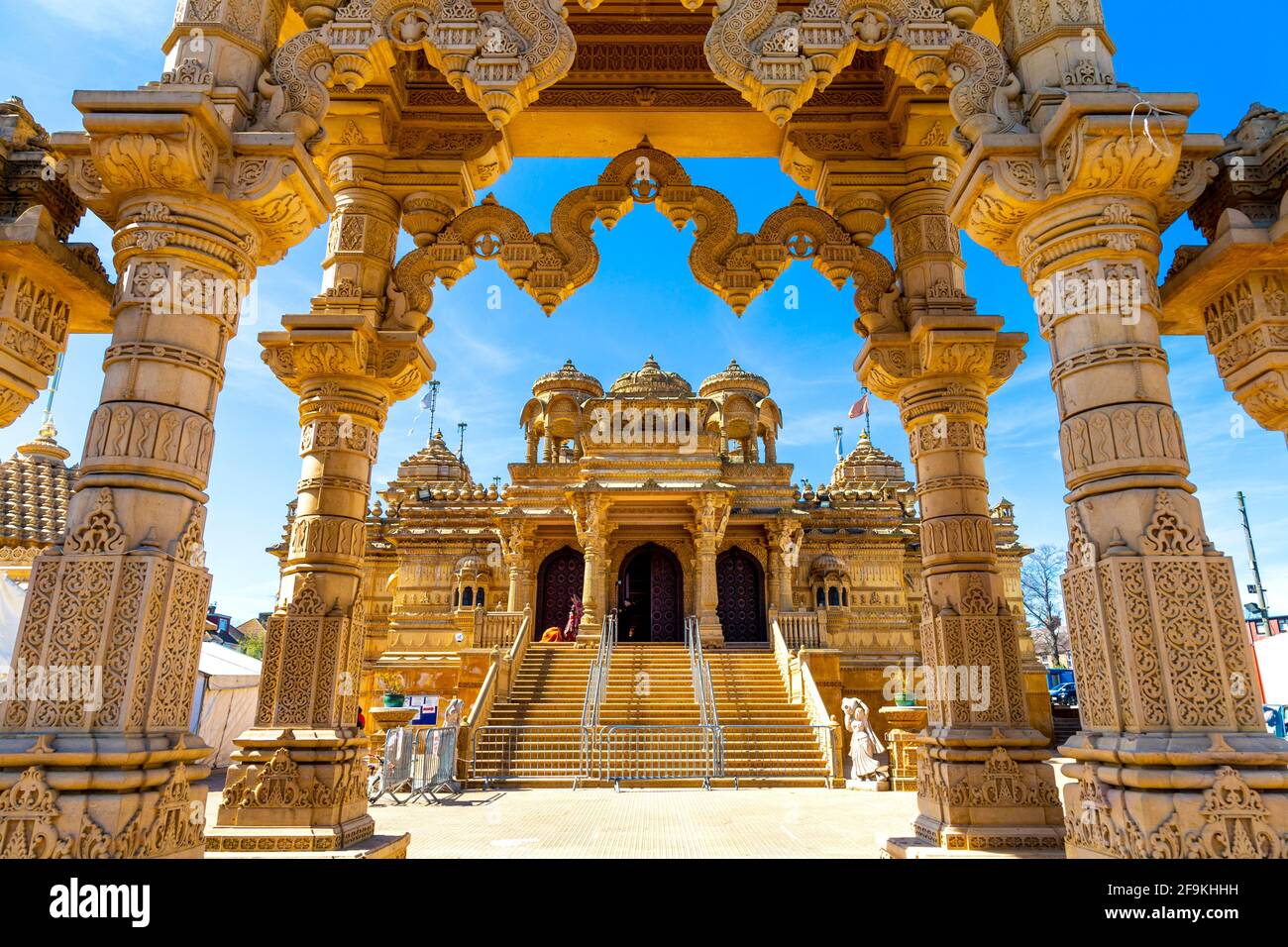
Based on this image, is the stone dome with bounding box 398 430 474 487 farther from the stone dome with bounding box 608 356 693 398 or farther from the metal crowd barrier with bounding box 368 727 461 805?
the metal crowd barrier with bounding box 368 727 461 805

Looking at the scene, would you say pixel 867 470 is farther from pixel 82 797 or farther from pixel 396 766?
pixel 82 797

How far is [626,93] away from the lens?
7352 mm

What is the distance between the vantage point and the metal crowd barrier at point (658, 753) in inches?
533

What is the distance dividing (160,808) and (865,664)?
2151 cm

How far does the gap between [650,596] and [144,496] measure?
22.1 metres

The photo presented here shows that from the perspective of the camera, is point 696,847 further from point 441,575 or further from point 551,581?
point 441,575

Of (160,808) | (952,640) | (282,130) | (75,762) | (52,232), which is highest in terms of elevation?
(282,130)

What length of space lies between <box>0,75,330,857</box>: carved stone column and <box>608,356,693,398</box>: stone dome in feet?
73.2

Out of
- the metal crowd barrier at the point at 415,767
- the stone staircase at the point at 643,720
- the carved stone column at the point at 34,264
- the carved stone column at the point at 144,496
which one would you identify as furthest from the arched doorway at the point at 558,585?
the carved stone column at the point at 144,496

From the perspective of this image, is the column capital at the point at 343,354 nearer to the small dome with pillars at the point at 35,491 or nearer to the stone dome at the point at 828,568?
the small dome with pillars at the point at 35,491

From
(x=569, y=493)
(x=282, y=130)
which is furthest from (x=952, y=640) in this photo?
(x=569, y=493)

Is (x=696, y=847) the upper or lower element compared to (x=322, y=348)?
lower

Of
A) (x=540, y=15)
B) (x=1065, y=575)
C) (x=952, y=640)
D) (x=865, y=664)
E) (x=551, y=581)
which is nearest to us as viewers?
(x=1065, y=575)

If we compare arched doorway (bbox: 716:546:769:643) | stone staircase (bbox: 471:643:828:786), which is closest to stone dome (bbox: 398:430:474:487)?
arched doorway (bbox: 716:546:769:643)
